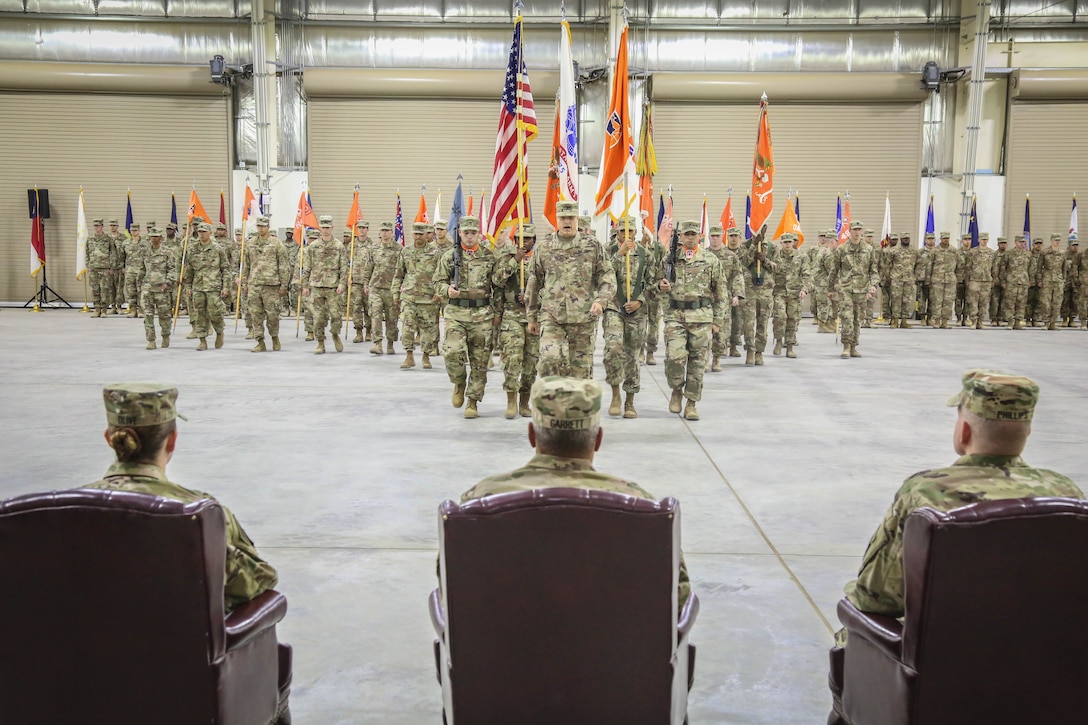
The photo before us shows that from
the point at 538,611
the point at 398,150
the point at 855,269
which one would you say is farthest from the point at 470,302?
the point at 398,150

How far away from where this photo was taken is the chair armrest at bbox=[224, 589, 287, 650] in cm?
224

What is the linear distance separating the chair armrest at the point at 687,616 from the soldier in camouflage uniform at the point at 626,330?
19.1 ft

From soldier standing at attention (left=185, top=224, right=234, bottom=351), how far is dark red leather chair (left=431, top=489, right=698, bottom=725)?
11.7m

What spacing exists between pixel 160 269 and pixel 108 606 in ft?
40.0

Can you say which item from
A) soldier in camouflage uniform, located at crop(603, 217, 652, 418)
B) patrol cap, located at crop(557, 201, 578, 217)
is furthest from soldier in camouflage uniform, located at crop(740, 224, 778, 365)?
patrol cap, located at crop(557, 201, 578, 217)

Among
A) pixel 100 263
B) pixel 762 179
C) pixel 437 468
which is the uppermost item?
pixel 762 179

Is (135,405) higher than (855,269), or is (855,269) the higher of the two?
(855,269)

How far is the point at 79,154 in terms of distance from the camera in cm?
2197

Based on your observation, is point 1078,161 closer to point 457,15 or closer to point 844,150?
point 844,150

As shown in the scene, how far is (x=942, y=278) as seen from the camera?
1869 centimetres

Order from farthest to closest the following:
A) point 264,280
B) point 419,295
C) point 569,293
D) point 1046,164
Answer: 1. point 1046,164
2. point 264,280
3. point 419,295
4. point 569,293

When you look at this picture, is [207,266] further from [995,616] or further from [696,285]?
[995,616]

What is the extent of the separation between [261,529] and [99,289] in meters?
17.4

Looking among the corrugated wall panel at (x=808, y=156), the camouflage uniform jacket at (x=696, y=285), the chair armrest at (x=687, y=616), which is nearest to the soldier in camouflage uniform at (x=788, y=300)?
the camouflage uniform jacket at (x=696, y=285)
